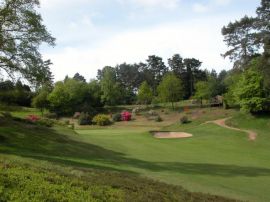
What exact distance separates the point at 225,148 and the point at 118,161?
15.6 meters

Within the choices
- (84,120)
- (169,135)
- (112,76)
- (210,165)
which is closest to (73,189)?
(210,165)

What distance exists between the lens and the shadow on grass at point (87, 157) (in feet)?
66.8

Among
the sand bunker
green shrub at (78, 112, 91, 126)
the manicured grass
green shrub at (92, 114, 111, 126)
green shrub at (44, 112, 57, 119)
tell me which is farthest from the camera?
green shrub at (44, 112, 57, 119)

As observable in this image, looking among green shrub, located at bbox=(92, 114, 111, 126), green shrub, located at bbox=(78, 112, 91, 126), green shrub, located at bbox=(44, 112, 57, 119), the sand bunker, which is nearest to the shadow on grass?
the sand bunker

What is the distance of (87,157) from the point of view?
23.7 metres

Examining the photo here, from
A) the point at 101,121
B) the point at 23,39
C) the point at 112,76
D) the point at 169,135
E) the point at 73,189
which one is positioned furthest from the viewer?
the point at 112,76

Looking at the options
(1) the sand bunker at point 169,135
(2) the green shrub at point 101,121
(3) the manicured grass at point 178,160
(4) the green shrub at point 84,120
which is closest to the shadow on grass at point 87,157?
(3) the manicured grass at point 178,160

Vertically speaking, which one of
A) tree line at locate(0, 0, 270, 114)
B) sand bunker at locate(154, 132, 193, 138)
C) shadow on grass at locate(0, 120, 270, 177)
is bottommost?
sand bunker at locate(154, 132, 193, 138)

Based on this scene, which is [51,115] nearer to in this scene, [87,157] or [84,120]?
[84,120]

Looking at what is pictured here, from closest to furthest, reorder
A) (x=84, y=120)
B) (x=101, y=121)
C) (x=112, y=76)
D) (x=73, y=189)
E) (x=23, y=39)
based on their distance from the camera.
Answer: (x=73, y=189) → (x=23, y=39) → (x=101, y=121) → (x=84, y=120) → (x=112, y=76)

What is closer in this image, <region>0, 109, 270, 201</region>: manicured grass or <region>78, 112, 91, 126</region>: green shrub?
<region>0, 109, 270, 201</region>: manicured grass

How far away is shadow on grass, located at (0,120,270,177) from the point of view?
20375 mm

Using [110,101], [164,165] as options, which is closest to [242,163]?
[164,165]

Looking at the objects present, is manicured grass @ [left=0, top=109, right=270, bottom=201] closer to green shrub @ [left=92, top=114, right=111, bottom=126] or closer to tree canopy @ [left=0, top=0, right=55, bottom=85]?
tree canopy @ [left=0, top=0, right=55, bottom=85]
